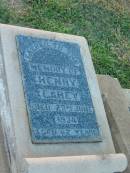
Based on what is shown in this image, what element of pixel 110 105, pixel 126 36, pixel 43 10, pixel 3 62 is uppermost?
pixel 3 62

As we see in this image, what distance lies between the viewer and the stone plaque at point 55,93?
12.6 feet

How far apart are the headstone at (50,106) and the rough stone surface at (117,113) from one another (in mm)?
138

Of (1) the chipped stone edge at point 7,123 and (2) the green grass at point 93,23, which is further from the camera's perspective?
(2) the green grass at point 93,23

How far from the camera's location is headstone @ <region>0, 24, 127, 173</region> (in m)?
3.64

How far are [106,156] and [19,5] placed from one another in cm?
359

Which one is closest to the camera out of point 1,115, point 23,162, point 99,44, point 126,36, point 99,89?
point 23,162

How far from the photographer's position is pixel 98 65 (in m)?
6.38

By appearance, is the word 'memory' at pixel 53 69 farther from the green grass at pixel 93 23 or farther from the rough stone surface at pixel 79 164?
the green grass at pixel 93 23

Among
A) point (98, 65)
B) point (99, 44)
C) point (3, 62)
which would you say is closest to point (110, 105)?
point (3, 62)

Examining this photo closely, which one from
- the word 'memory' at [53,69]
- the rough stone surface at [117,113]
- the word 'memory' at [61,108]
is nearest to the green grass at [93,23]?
the rough stone surface at [117,113]

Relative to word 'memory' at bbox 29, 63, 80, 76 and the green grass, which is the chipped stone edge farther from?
the green grass

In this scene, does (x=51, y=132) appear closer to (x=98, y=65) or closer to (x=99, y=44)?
(x=98, y=65)

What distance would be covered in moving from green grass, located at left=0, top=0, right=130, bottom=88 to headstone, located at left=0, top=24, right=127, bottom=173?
6.79ft

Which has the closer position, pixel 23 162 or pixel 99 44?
pixel 23 162
